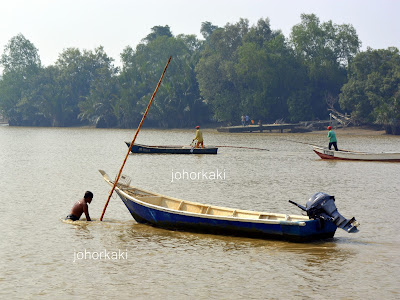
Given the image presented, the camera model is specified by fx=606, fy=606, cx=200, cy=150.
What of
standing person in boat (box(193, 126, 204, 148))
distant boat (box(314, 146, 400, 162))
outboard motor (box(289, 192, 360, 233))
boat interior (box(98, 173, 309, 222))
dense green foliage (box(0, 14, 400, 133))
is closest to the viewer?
outboard motor (box(289, 192, 360, 233))

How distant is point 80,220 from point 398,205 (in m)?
10.1

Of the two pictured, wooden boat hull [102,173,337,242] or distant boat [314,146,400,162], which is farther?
distant boat [314,146,400,162]

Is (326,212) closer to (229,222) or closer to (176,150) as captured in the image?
(229,222)

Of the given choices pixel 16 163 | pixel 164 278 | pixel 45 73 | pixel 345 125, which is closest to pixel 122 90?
pixel 45 73

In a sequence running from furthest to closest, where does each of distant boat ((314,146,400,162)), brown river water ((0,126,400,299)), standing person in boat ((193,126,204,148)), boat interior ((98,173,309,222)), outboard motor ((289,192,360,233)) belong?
standing person in boat ((193,126,204,148)) < distant boat ((314,146,400,162)) < boat interior ((98,173,309,222)) < outboard motor ((289,192,360,233)) < brown river water ((0,126,400,299))

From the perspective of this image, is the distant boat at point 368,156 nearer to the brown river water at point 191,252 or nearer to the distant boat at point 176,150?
the brown river water at point 191,252

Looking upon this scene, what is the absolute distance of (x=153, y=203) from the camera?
16.8m

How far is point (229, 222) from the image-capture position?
1434 cm

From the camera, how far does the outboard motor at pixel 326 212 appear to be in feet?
45.1

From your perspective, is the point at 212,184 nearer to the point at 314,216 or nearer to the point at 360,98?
the point at 314,216

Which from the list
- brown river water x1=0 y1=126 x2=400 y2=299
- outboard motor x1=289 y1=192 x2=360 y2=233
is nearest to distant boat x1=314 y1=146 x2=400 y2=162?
brown river water x1=0 y1=126 x2=400 y2=299

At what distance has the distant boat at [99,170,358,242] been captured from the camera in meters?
13.8

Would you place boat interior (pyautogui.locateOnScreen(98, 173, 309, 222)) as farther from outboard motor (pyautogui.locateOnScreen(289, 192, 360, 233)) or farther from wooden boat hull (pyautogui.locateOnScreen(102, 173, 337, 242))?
outboard motor (pyautogui.locateOnScreen(289, 192, 360, 233))

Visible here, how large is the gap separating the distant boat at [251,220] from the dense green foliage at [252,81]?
171 feet
